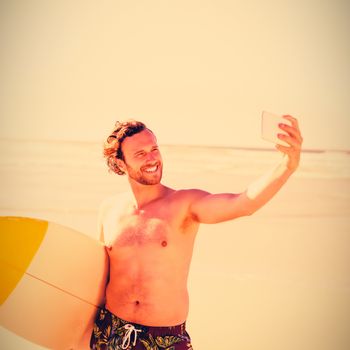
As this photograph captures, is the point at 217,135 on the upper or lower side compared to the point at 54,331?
upper

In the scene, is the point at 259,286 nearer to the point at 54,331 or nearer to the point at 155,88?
the point at 54,331

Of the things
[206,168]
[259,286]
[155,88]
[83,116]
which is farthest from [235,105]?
[259,286]

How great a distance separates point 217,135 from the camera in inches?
695

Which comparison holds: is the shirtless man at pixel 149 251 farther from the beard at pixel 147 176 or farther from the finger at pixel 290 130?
the finger at pixel 290 130

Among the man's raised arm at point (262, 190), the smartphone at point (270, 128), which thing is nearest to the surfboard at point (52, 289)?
the man's raised arm at point (262, 190)

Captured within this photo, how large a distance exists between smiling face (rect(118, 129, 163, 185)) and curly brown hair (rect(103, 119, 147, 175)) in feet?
0.08

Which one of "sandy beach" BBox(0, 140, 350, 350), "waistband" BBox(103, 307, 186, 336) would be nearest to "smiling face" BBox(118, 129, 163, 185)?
"waistband" BBox(103, 307, 186, 336)

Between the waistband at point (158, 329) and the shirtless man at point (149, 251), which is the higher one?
the shirtless man at point (149, 251)

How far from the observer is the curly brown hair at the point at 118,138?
2.30 meters

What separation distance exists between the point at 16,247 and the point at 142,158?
2.53 feet

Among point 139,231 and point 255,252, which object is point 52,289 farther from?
point 255,252

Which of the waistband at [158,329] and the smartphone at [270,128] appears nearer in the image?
the smartphone at [270,128]

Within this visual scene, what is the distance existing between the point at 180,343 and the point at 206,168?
918 cm

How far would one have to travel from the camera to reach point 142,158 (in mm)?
2213
